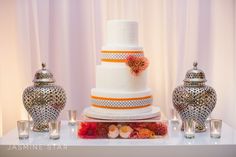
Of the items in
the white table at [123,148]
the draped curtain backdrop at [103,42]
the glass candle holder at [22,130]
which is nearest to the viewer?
the white table at [123,148]

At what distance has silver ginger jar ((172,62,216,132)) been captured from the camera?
1442 millimetres

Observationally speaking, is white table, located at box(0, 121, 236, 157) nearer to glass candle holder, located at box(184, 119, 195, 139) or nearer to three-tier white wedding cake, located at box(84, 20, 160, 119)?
glass candle holder, located at box(184, 119, 195, 139)

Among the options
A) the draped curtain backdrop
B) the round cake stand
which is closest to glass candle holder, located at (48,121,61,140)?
the round cake stand

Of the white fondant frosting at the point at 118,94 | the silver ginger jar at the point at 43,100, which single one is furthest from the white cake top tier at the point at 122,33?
the silver ginger jar at the point at 43,100

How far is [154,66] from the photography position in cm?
199

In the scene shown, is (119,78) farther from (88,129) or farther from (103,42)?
(103,42)

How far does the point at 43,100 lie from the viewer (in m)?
1.48

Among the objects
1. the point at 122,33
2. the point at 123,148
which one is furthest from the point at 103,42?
the point at 123,148

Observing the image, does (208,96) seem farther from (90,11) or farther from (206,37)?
(90,11)

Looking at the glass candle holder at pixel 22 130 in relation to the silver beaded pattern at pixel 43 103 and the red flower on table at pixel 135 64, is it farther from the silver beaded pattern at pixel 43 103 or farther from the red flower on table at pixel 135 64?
the red flower on table at pixel 135 64

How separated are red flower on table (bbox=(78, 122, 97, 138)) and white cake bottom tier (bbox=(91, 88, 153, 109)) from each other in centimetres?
13

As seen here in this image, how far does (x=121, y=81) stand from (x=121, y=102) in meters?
0.09

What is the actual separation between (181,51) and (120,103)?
69cm

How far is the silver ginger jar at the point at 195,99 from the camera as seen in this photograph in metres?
1.44
